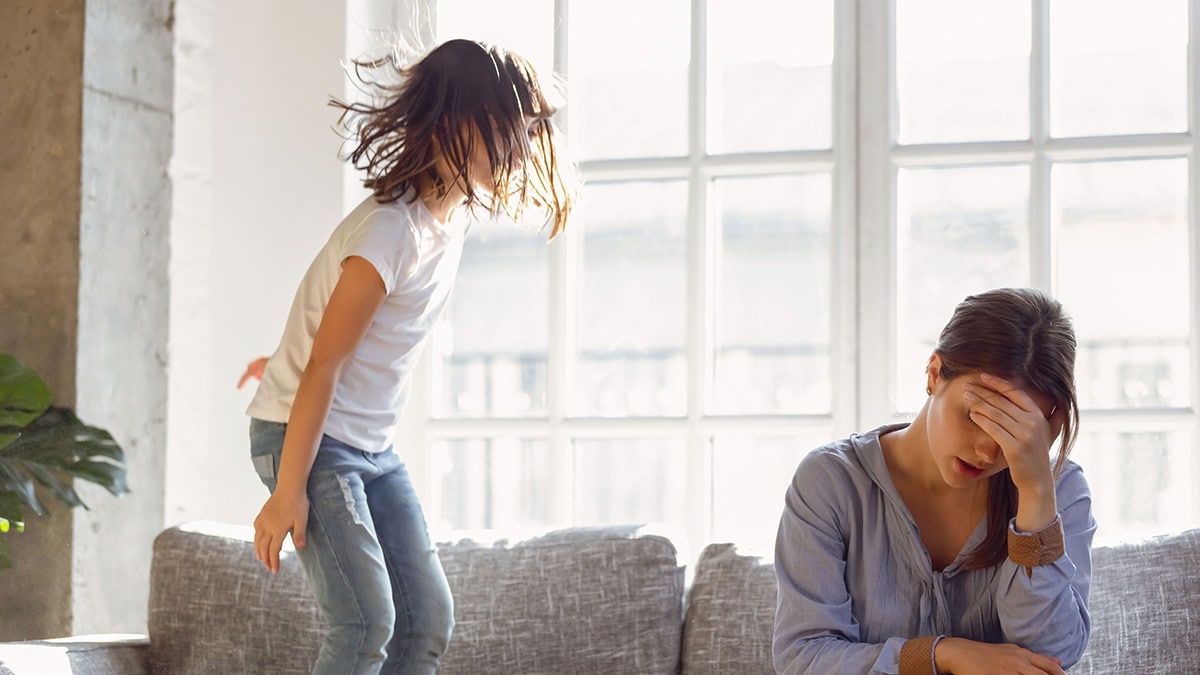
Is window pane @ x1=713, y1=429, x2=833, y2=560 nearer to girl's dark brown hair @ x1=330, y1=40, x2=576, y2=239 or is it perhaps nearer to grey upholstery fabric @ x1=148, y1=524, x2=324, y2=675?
grey upholstery fabric @ x1=148, y1=524, x2=324, y2=675

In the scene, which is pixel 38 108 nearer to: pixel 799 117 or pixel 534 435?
pixel 534 435

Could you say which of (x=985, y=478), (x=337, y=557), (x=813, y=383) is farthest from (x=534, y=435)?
(x=985, y=478)

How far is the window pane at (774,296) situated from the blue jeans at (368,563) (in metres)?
1.09

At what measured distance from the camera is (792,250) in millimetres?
2869

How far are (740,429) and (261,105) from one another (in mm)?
1338

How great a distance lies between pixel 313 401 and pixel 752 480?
1.36 metres

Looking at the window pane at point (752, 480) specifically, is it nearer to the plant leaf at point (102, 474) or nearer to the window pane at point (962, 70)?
the window pane at point (962, 70)

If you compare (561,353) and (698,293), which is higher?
(698,293)

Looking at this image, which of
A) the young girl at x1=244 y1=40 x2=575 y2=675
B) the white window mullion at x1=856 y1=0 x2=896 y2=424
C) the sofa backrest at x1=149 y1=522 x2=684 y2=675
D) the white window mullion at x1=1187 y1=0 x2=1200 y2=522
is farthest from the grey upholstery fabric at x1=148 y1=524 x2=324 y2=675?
the white window mullion at x1=1187 y1=0 x2=1200 y2=522

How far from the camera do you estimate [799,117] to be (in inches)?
113

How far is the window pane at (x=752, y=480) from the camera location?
2.85 metres

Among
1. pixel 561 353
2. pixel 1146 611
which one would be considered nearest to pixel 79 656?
pixel 561 353

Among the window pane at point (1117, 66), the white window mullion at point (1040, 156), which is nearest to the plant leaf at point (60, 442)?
the white window mullion at point (1040, 156)

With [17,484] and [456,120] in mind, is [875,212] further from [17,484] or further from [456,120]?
[17,484]
